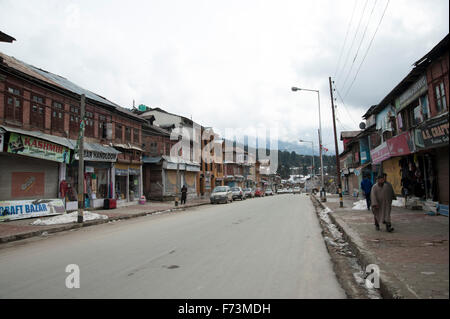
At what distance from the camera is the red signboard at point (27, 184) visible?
1563 cm

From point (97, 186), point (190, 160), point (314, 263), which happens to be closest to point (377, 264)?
point (314, 263)

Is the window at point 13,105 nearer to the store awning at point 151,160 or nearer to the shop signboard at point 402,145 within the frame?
the store awning at point 151,160

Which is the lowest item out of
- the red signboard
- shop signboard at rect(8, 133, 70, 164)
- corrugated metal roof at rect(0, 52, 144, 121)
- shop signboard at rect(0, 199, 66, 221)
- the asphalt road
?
the asphalt road

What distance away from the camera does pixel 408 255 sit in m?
5.87

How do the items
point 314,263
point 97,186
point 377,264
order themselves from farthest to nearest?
1. point 97,186
2. point 314,263
3. point 377,264

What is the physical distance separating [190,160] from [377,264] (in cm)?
3484

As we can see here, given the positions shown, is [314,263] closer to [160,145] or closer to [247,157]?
[160,145]

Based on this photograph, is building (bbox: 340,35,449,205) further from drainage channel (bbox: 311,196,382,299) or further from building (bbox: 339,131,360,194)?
building (bbox: 339,131,360,194)

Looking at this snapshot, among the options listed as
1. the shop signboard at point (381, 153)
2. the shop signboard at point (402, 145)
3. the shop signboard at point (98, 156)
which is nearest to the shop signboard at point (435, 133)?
the shop signboard at point (402, 145)

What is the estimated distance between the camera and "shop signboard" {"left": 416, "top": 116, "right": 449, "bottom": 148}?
940cm

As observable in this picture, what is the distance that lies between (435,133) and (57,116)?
20.0m

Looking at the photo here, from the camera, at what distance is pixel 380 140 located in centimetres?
2028

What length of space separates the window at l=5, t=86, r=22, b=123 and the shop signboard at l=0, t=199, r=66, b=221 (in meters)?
4.55

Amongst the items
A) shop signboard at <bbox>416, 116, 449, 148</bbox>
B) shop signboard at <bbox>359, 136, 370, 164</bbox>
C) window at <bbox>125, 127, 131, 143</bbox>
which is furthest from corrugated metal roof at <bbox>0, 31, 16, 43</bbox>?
shop signboard at <bbox>359, 136, 370, 164</bbox>
